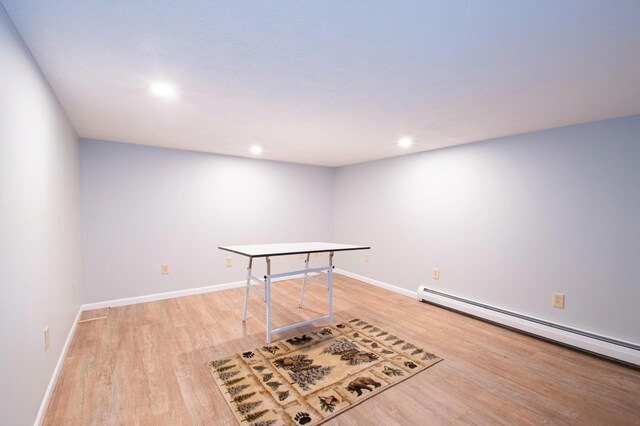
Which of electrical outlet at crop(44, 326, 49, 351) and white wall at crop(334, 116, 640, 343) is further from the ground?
white wall at crop(334, 116, 640, 343)

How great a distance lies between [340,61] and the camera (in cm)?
156

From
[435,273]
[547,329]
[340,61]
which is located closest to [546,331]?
[547,329]

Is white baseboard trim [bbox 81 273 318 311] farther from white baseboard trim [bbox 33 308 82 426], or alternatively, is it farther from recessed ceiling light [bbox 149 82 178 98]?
recessed ceiling light [bbox 149 82 178 98]

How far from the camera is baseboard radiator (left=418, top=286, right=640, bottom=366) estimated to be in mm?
2277

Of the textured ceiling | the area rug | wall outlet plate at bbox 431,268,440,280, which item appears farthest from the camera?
wall outlet plate at bbox 431,268,440,280

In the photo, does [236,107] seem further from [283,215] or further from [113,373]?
[283,215]

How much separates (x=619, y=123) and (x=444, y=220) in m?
1.76

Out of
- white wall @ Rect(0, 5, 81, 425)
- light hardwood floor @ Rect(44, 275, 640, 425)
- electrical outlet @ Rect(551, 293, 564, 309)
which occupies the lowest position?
light hardwood floor @ Rect(44, 275, 640, 425)

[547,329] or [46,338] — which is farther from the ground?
[46,338]

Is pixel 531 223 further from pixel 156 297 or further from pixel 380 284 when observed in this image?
pixel 156 297

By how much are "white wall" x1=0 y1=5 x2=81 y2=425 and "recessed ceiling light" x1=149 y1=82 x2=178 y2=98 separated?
1.89 ft

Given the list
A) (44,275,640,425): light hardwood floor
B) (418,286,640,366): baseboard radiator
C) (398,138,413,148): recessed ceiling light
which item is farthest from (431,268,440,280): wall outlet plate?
(398,138,413,148): recessed ceiling light

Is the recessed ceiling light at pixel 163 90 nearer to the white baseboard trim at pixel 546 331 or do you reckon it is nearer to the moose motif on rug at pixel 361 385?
the moose motif on rug at pixel 361 385

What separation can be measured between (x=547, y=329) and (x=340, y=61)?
9.87ft
